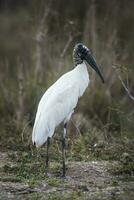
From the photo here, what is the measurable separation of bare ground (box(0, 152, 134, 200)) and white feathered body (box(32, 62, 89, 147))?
1.55ft

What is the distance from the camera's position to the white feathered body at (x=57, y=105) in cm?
891

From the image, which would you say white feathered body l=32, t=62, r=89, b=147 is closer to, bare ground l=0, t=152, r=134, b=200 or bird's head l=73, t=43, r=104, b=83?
bird's head l=73, t=43, r=104, b=83

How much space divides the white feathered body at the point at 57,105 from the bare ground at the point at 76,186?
1.55ft

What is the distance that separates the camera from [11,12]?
81.4 feet

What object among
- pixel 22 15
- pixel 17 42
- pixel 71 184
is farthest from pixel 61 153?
pixel 22 15

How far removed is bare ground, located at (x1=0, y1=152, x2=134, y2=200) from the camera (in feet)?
26.5

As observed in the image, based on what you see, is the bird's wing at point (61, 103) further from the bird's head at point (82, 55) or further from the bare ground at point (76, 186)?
the bare ground at point (76, 186)

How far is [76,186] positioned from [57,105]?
1021 mm

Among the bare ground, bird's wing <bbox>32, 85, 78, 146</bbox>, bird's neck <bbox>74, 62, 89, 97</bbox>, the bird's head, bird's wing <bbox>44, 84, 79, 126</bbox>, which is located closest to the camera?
the bare ground

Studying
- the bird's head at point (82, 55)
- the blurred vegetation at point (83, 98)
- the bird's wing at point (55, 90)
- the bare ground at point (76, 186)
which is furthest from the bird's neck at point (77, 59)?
the bare ground at point (76, 186)

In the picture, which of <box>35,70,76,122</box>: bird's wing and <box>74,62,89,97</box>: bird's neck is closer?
<box>35,70,76,122</box>: bird's wing

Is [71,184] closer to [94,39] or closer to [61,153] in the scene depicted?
[61,153]

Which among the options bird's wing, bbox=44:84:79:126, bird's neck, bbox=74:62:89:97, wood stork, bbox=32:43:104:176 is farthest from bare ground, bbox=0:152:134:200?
bird's neck, bbox=74:62:89:97

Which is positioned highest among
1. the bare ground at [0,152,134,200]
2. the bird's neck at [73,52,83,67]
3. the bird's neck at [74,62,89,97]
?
the bird's neck at [73,52,83,67]
